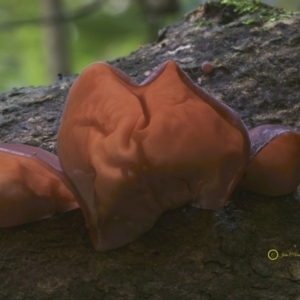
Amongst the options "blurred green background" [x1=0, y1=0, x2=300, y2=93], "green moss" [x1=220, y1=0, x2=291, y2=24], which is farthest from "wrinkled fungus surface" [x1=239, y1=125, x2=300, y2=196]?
"blurred green background" [x1=0, y1=0, x2=300, y2=93]

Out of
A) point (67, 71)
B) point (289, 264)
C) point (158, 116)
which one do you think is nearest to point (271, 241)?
point (289, 264)

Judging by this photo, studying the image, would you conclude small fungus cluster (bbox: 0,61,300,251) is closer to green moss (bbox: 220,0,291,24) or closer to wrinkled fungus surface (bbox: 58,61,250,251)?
wrinkled fungus surface (bbox: 58,61,250,251)

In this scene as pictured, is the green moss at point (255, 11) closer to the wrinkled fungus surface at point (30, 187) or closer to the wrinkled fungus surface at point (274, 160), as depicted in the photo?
the wrinkled fungus surface at point (274, 160)

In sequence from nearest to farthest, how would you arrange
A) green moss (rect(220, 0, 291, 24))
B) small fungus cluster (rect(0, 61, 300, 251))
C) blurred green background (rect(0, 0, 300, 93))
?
small fungus cluster (rect(0, 61, 300, 251)), green moss (rect(220, 0, 291, 24)), blurred green background (rect(0, 0, 300, 93))

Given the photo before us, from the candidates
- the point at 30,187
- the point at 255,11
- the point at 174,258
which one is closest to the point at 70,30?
the point at 255,11

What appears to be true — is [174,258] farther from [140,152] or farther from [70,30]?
[70,30]

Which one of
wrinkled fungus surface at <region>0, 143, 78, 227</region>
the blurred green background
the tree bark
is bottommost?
the blurred green background

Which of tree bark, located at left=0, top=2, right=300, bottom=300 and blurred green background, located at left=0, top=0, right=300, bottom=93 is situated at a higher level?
tree bark, located at left=0, top=2, right=300, bottom=300
